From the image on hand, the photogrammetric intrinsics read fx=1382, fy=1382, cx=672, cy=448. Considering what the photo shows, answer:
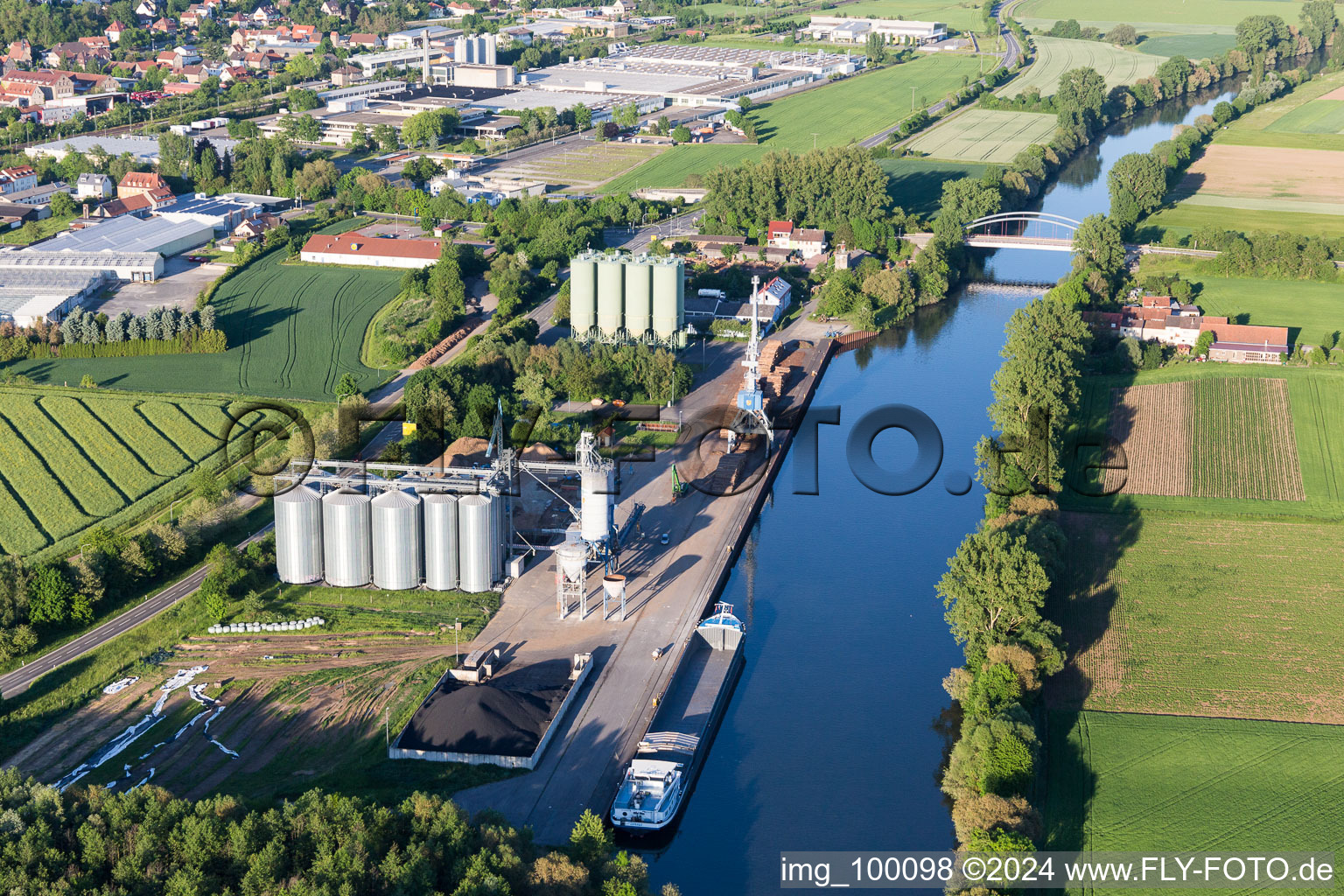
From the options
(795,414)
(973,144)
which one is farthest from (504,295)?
(973,144)

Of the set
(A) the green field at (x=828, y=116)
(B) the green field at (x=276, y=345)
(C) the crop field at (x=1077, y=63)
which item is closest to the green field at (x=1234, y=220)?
(A) the green field at (x=828, y=116)

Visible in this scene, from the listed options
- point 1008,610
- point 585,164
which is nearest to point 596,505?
point 1008,610

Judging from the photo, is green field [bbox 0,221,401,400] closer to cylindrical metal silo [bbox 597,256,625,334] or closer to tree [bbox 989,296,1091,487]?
cylindrical metal silo [bbox 597,256,625,334]

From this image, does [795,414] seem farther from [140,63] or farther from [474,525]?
[140,63]

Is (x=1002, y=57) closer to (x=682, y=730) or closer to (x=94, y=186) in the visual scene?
(x=94, y=186)

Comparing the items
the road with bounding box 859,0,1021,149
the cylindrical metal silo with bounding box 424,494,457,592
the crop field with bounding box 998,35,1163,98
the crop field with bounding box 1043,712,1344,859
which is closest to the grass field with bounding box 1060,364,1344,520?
the crop field with bounding box 1043,712,1344,859

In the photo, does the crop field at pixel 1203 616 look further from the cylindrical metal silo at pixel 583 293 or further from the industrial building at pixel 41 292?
the industrial building at pixel 41 292
